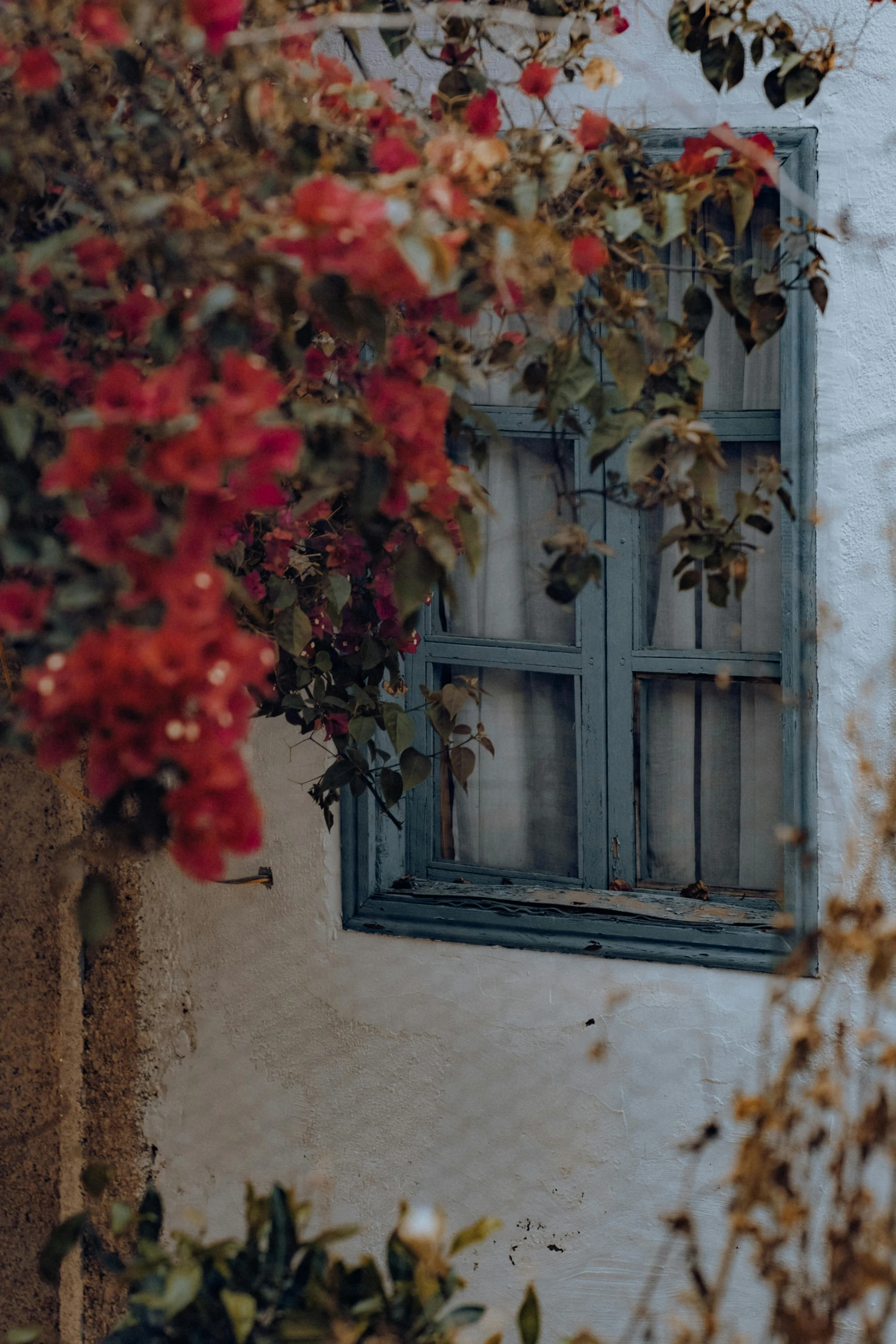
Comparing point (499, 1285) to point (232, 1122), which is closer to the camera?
point (499, 1285)

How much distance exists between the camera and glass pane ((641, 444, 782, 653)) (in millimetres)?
1922

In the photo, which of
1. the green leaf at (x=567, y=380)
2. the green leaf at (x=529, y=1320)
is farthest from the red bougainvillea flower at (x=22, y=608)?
the green leaf at (x=529, y=1320)

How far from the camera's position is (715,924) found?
1.89m

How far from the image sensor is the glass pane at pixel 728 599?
1.92 metres

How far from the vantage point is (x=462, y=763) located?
2.00 m

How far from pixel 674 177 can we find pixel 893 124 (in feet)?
2.46

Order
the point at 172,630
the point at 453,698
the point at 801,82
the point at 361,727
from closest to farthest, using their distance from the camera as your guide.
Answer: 1. the point at 172,630
2. the point at 801,82
3. the point at 361,727
4. the point at 453,698

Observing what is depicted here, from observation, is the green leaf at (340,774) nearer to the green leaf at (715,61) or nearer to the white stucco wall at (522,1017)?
the white stucco wall at (522,1017)

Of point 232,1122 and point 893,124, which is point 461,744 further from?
point 893,124

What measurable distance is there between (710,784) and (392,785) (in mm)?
641

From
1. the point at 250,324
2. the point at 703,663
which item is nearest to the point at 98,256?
the point at 250,324

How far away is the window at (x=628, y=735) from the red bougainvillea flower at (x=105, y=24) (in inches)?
42.4

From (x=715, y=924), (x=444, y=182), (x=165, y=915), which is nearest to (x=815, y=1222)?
(x=715, y=924)

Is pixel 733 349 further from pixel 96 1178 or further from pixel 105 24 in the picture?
pixel 96 1178
